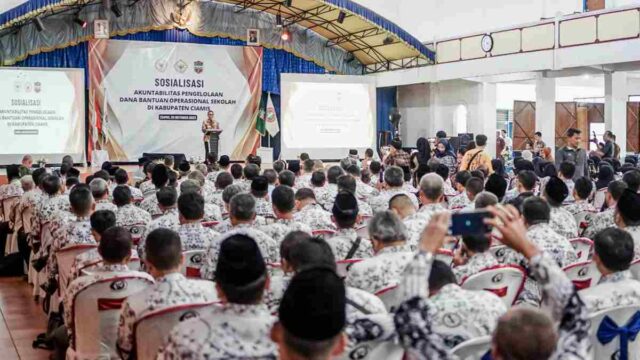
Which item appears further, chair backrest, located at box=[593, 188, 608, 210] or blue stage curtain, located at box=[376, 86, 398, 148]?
A: blue stage curtain, located at box=[376, 86, 398, 148]

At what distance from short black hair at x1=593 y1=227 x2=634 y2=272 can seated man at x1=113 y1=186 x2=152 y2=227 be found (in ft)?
10.8

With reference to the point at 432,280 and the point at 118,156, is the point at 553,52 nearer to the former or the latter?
the point at 118,156

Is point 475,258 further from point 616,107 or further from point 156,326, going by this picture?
point 616,107

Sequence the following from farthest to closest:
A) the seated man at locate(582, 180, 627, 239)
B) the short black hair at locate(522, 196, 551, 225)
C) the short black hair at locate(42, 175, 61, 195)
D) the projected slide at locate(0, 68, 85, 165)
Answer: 1. the projected slide at locate(0, 68, 85, 165)
2. the short black hair at locate(42, 175, 61, 195)
3. the seated man at locate(582, 180, 627, 239)
4. the short black hair at locate(522, 196, 551, 225)

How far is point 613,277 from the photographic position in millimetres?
2988

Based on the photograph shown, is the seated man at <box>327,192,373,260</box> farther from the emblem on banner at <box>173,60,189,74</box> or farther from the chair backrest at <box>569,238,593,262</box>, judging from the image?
the emblem on banner at <box>173,60,189,74</box>

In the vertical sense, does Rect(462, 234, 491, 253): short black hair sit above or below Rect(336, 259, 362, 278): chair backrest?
above

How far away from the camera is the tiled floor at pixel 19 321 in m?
4.84

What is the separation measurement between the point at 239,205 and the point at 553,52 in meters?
11.5

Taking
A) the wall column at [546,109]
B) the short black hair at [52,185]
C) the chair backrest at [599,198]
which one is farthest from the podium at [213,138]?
the chair backrest at [599,198]

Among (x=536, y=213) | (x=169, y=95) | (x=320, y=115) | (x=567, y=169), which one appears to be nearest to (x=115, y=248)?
(x=536, y=213)

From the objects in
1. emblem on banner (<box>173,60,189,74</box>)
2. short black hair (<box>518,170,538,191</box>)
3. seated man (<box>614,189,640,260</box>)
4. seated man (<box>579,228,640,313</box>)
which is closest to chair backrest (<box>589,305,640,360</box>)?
seated man (<box>579,228,640,313</box>)

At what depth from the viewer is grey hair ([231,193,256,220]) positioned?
171 inches

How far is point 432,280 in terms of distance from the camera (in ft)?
8.37
